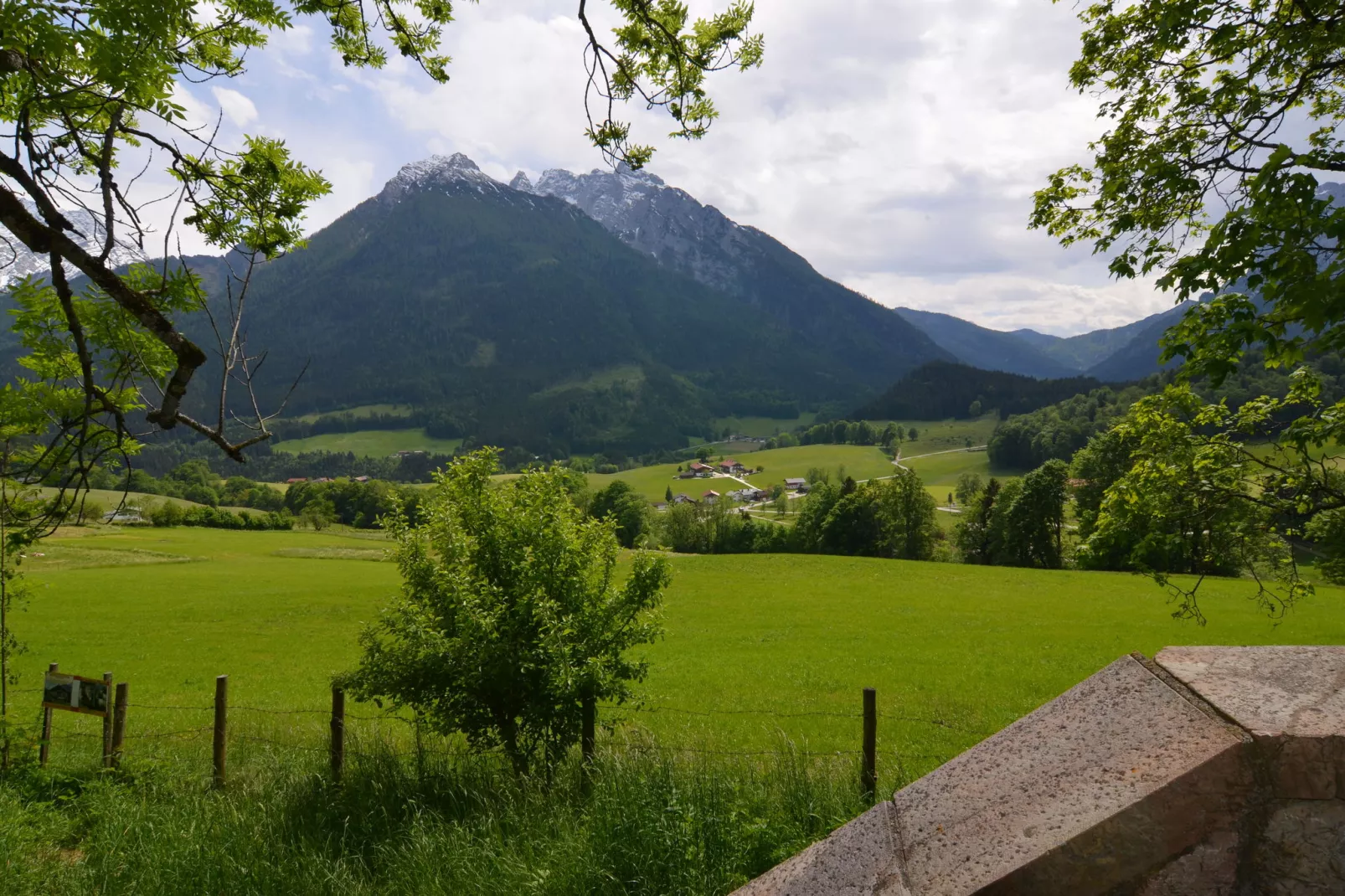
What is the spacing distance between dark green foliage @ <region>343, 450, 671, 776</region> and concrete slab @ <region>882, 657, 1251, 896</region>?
4.70 metres

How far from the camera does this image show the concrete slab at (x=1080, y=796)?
86.7 inches

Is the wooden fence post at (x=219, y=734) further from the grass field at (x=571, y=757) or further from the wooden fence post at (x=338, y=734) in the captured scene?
the wooden fence post at (x=338, y=734)

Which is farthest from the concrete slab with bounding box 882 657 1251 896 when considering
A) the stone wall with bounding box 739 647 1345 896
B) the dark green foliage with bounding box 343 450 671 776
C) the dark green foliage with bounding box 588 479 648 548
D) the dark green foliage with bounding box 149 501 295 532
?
the dark green foliage with bounding box 149 501 295 532

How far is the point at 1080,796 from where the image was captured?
8.07 ft

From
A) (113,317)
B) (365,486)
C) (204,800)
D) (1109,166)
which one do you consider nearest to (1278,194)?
(1109,166)

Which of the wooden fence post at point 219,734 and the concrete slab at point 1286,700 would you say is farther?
the wooden fence post at point 219,734

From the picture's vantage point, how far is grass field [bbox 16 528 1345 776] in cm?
2020

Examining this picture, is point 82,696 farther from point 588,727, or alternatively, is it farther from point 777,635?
point 777,635

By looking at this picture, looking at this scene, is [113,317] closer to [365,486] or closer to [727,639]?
[727,639]

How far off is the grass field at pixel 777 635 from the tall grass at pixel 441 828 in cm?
309

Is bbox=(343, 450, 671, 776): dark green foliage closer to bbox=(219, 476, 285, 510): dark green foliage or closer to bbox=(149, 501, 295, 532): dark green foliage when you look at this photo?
bbox=(149, 501, 295, 532): dark green foliage

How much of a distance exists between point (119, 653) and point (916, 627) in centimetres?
3637

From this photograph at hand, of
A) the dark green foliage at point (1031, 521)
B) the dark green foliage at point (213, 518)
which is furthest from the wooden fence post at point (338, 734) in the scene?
the dark green foliage at point (213, 518)

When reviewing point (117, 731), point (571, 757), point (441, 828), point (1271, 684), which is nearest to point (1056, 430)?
point (571, 757)
